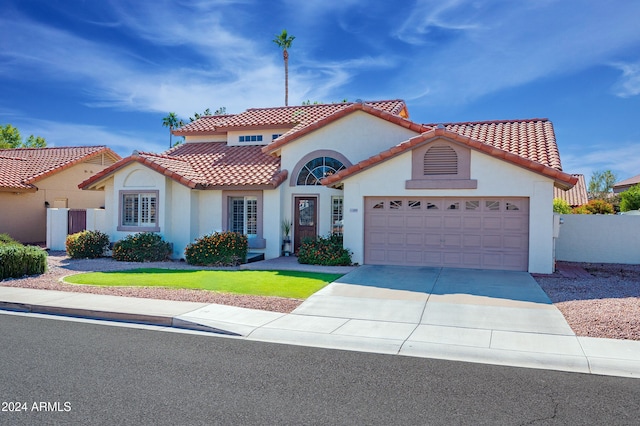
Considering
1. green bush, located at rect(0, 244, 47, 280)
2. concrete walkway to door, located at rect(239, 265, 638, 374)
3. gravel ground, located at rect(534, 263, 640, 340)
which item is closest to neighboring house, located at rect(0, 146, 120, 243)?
green bush, located at rect(0, 244, 47, 280)

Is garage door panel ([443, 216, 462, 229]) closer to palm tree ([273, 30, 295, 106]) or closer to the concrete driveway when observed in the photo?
the concrete driveway

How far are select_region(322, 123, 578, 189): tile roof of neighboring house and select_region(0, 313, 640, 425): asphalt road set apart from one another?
9.11m

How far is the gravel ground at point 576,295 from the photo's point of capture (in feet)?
28.6

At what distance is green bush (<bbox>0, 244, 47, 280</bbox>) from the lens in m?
13.6

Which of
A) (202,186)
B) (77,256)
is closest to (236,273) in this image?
(202,186)

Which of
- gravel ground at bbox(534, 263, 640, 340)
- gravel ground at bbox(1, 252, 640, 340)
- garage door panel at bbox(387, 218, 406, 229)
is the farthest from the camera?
garage door panel at bbox(387, 218, 406, 229)

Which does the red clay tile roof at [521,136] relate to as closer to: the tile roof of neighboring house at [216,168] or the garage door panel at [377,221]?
the garage door panel at [377,221]

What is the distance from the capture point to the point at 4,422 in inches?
192

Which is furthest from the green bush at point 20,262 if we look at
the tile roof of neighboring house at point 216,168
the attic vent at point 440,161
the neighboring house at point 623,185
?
the neighboring house at point 623,185

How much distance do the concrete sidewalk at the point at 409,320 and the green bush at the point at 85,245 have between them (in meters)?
6.98

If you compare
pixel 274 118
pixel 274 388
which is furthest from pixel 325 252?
pixel 274 388

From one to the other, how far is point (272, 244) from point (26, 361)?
40.8 ft

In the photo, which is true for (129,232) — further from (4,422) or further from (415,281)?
(4,422)

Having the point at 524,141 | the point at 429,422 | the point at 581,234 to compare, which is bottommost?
the point at 429,422
